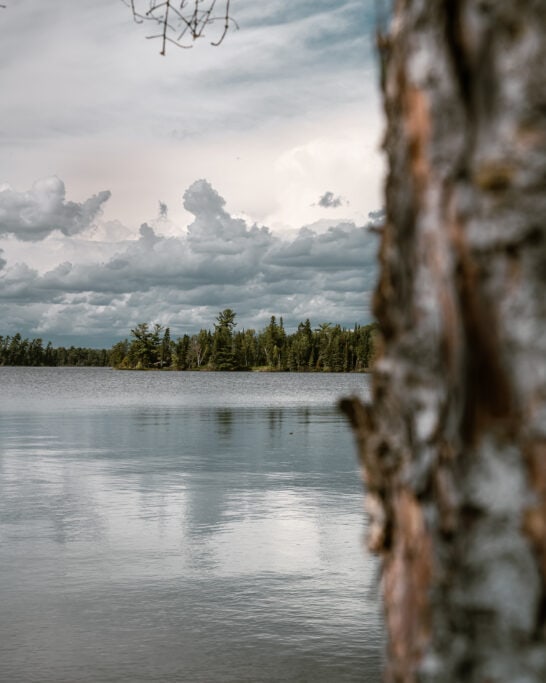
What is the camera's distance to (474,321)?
1112 mm

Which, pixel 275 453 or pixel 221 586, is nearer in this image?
pixel 221 586

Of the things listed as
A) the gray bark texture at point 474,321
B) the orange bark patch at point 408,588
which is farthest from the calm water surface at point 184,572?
the gray bark texture at point 474,321

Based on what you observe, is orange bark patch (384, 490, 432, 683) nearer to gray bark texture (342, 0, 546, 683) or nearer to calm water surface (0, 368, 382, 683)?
gray bark texture (342, 0, 546, 683)

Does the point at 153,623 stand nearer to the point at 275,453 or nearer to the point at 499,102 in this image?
the point at 499,102

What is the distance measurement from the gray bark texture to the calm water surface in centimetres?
82

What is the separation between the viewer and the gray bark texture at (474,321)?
1080 mm

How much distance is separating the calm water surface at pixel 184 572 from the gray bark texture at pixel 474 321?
32.2 inches

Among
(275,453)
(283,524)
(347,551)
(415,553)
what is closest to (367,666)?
(347,551)

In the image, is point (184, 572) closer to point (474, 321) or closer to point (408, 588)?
point (408, 588)

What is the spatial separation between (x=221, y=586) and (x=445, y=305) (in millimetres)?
10614

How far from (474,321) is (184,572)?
37.0 ft

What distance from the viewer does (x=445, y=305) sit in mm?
1162

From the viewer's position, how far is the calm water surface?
28.8 ft

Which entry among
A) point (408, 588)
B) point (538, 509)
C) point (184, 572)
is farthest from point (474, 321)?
point (184, 572)
